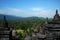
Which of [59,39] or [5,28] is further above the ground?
[5,28]

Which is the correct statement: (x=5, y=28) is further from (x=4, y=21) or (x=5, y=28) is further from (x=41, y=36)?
(x=41, y=36)

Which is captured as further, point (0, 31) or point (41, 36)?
point (41, 36)

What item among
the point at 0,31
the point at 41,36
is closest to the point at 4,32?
A: the point at 0,31

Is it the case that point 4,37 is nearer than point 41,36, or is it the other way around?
point 4,37

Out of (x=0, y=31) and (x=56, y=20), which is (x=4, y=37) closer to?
(x=0, y=31)

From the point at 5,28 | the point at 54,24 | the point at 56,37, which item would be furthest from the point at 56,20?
the point at 5,28

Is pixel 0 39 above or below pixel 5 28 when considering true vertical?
below

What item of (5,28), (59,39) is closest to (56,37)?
(59,39)
